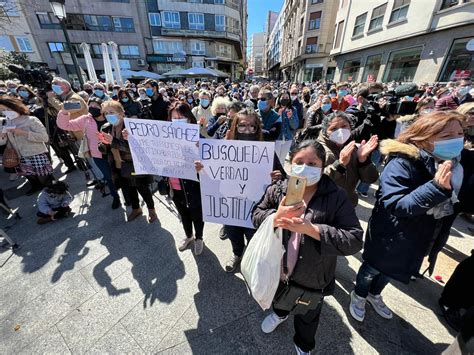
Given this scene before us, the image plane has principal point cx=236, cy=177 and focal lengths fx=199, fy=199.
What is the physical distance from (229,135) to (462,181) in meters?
2.22

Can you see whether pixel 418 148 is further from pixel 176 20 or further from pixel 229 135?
pixel 176 20

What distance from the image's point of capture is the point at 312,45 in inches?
1205

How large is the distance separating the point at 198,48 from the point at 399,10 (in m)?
28.9

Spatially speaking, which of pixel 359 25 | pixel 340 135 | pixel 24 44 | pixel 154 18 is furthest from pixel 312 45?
pixel 24 44

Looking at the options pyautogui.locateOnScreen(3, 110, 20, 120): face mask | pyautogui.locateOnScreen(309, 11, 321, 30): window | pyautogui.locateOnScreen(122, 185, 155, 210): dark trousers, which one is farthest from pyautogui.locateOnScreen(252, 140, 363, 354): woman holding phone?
pyautogui.locateOnScreen(309, 11, 321, 30): window

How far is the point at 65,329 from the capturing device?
2041 mm

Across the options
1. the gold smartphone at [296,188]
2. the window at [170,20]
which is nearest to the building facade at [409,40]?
the gold smartphone at [296,188]

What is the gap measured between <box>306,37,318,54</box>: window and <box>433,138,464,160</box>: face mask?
117ft

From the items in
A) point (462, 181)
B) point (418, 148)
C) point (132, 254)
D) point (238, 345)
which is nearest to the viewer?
point (418, 148)

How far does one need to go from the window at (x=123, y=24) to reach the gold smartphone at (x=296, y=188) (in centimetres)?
3882

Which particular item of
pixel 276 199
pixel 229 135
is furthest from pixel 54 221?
pixel 276 199

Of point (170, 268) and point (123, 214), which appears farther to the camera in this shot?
point (123, 214)

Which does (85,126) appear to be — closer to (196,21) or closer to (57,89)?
(57,89)

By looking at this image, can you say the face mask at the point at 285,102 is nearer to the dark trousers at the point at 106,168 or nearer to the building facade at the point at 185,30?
the dark trousers at the point at 106,168
